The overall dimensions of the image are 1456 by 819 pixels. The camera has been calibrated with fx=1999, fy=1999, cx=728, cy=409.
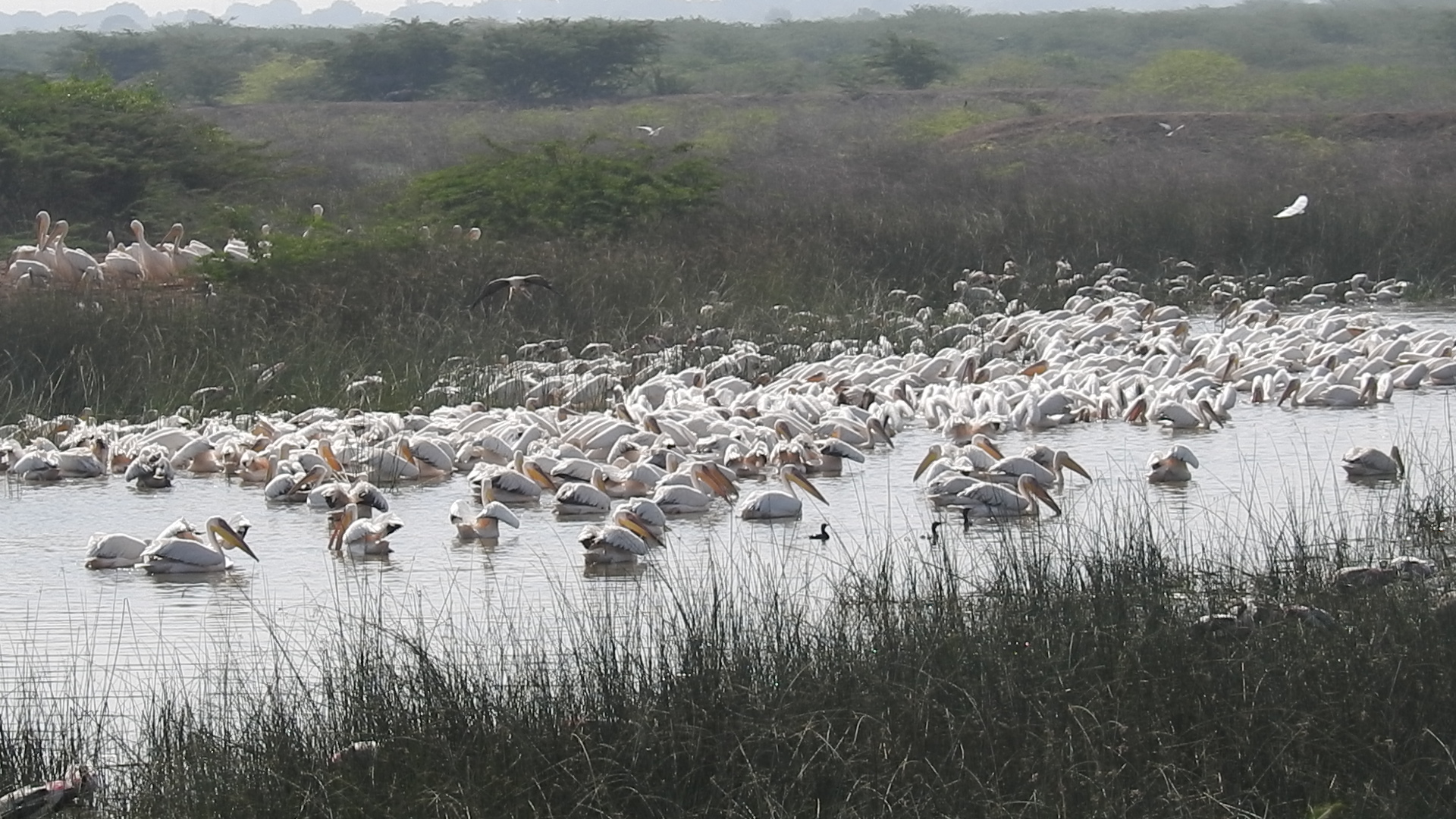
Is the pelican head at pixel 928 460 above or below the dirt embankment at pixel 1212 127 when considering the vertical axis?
below

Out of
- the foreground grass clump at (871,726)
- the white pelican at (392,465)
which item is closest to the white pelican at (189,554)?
the white pelican at (392,465)

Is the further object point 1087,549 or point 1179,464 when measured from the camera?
point 1179,464

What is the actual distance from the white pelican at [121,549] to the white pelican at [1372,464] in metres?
5.17

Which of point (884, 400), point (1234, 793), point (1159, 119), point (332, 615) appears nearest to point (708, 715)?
point (1234, 793)

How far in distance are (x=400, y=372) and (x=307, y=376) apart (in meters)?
0.59

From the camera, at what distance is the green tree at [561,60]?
157 ft

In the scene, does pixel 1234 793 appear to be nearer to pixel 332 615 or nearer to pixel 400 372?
pixel 332 615

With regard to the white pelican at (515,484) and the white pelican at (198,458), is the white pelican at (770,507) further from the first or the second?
the white pelican at (198,458)

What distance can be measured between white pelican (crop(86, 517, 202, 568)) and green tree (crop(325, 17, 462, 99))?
145 ft

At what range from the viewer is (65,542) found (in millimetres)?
8578

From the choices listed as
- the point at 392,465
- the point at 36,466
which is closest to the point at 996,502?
the point at 392,465

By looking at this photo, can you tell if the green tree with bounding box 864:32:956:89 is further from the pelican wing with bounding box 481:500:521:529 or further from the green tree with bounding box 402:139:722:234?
the pelican wing with bounding box 481:500:521:529

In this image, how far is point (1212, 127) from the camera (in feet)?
95.8

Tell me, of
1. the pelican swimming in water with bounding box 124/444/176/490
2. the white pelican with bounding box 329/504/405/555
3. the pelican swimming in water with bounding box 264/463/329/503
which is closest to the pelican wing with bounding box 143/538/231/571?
the white pelican with bounding box 329/504/405/555
